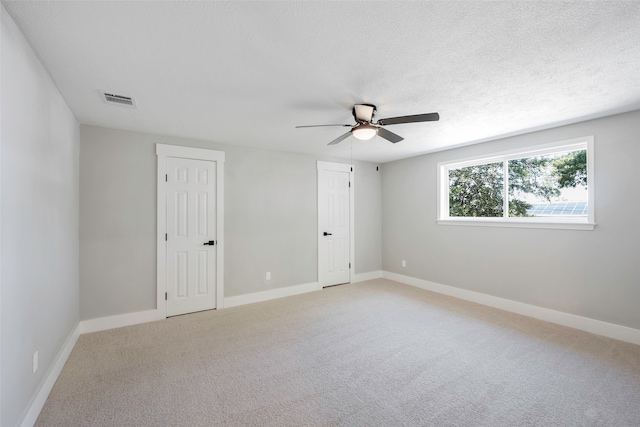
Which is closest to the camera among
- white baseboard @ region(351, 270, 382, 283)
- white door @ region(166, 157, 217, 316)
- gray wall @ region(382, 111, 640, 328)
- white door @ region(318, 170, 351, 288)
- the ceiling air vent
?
the ceiling air vent

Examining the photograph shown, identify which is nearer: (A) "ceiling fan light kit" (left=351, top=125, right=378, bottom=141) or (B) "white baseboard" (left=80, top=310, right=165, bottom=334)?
(A) "ceiling fan light kit" (left=351, top=125, right=378, bottom=141)

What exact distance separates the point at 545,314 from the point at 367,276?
2883 millimetres

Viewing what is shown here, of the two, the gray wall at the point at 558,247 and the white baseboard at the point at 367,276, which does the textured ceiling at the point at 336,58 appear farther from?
the white baseboard at the point at 367,276

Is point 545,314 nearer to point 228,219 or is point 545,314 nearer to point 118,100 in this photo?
point 228,219

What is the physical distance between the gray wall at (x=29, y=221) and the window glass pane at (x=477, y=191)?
5168 mm

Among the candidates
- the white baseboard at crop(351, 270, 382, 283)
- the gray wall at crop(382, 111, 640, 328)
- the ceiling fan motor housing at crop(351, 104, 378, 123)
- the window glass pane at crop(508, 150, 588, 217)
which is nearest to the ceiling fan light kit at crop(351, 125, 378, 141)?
the ceiling fan motor housing at crop(351, 104, 378, 123)

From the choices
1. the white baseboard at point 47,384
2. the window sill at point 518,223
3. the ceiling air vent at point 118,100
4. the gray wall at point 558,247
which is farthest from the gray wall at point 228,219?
the window sill at point 518,223

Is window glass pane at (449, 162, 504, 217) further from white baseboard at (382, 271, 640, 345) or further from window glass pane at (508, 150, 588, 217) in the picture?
white baseboard at (382, 271, 640, 345)

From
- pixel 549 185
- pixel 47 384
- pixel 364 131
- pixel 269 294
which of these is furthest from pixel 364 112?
pixel 47 384

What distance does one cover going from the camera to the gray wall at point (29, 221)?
1.50m

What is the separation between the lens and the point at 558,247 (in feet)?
11.4

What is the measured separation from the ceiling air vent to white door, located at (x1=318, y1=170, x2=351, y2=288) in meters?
3.03

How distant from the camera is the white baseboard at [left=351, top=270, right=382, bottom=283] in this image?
5522 mm

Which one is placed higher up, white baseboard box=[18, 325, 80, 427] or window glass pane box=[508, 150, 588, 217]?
window glass pane box=[508, 150, 588, 217]
